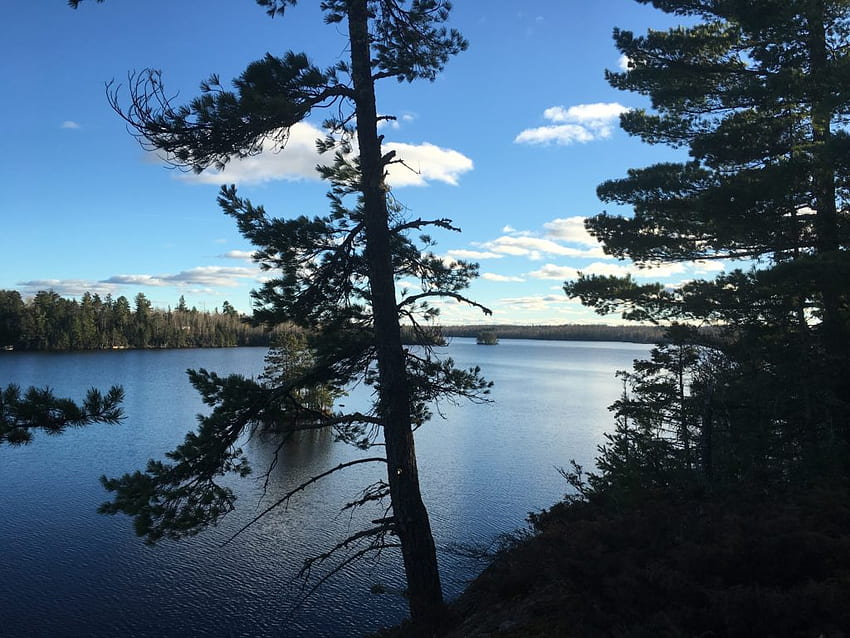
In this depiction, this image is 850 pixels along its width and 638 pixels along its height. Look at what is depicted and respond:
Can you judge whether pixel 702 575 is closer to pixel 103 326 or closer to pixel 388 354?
pixel 388 354

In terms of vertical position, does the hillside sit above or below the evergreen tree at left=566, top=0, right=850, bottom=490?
below

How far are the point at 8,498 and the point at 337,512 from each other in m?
13.7

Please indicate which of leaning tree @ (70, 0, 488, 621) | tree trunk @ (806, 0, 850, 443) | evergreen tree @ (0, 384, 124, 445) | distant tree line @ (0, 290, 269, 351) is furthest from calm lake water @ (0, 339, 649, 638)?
distant tree line @ (0, 290, 269, 351)

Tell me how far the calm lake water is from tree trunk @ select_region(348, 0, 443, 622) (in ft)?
10.2

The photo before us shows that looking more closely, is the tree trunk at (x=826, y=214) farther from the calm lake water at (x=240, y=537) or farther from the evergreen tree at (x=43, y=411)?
the evergreen tree at (x=43, y=411)

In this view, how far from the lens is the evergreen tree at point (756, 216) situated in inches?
345

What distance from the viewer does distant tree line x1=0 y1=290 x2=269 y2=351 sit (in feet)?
340

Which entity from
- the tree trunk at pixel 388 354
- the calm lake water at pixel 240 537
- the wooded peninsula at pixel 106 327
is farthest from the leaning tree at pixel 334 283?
the wooded peninsula at pixel 106 327

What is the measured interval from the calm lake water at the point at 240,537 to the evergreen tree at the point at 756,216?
537cm

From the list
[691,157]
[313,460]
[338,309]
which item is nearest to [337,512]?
[313,460]

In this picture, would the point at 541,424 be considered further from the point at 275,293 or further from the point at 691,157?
the point at 275,293

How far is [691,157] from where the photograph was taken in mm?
12562

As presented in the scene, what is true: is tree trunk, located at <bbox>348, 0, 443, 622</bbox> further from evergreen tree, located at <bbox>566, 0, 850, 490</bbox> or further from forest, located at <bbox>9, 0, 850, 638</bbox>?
evergreen tree, located at <bbox>566, 0, 850, 490</bbox>

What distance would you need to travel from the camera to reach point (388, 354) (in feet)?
23.8
